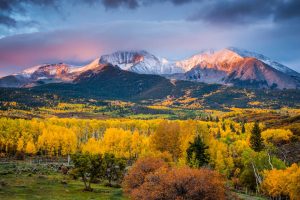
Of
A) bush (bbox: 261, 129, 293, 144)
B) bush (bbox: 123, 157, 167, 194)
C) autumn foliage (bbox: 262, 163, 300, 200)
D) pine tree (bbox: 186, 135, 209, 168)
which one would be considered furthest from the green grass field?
bush (bbox: 261, 129, 293, 144)

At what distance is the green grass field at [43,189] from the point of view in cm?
6591

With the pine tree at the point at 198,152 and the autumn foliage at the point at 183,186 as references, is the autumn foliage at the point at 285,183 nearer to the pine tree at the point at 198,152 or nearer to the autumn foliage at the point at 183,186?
the pine tree at the point at 198,152

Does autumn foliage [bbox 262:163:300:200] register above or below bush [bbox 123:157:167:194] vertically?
below

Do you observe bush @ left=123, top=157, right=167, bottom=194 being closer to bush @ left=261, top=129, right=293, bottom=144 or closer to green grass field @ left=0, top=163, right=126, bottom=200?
green grass field @ left=0, top=163, right=126, bottom=200

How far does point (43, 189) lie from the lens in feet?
240

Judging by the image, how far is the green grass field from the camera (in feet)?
216

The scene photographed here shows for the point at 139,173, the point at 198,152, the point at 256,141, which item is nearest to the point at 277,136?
the point at 256,141

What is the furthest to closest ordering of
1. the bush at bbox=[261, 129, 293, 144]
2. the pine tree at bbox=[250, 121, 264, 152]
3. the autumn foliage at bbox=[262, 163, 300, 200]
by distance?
the bush at bbox=[261, 129, 293, 144] → the pine tree at bbox=[250, 121, 264, 152] → the autumn foliage at bbox=[262, 163, 300, 200]

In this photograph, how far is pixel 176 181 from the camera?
46.3 m

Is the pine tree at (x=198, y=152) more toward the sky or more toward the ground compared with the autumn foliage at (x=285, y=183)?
more toward the sky

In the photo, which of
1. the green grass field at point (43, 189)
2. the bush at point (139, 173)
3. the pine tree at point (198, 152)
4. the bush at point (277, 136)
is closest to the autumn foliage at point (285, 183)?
A: the pine tree at point (198, 152)

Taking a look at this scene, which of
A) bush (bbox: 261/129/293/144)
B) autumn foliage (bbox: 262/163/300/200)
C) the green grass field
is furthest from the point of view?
bush (bbox: 261/129/293/144)

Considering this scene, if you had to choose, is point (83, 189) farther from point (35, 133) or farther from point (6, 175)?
point (35, 133)

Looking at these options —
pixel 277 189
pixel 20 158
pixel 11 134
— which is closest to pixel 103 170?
pixel 277 189
